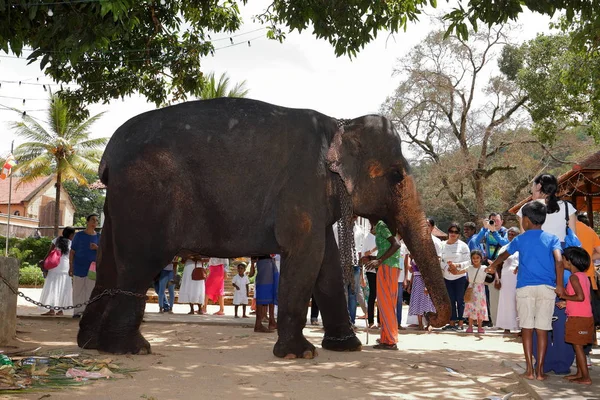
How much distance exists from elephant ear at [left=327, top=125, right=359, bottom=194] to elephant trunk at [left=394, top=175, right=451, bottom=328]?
0.63 meters

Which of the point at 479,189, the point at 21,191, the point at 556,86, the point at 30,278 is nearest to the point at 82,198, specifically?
the point at 21,191

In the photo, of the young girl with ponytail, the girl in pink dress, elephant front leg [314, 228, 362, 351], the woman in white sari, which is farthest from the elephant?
the girl in pink dress

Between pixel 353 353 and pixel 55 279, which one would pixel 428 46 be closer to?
pixel 55 279

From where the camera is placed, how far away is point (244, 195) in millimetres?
7723

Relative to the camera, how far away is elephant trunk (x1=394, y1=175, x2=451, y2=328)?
25.3 feet

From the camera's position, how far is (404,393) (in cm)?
586

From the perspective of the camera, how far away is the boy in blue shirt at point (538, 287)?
20.9 feet

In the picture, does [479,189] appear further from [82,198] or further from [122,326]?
[82,198]

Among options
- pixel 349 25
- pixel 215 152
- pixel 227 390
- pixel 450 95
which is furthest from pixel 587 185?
pixel 450 95

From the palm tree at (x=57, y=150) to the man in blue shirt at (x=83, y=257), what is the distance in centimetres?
2592

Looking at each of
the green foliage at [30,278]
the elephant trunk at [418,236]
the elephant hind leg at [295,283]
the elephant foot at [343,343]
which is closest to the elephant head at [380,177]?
the elephant trunk at [418,236]

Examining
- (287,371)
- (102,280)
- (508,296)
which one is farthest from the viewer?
(508,296)

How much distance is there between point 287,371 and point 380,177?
8.77ft

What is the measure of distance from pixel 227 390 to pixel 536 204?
11.2 ft
